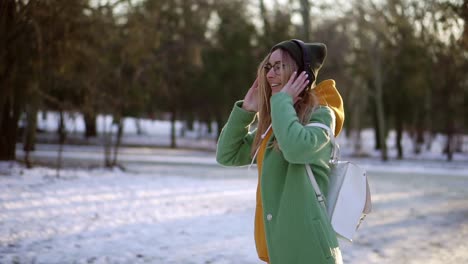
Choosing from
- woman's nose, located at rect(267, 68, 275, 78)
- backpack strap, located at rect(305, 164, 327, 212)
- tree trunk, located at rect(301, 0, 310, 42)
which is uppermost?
tree trunk, located at rect(301, 0, 310, 42)

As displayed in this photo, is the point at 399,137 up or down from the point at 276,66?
down

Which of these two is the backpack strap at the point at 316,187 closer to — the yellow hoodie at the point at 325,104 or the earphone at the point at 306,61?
the yellow hoodie at the point at 325,104

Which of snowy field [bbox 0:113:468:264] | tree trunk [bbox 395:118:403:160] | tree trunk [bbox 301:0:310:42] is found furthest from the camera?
tree trunk [bbox 395:118:403:160]

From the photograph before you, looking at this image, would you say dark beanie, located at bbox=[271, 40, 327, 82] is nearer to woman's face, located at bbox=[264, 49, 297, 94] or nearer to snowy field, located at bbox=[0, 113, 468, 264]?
woman's face, located at bbox=[264, 49, 297, 94]

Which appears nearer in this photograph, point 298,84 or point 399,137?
point 298,84

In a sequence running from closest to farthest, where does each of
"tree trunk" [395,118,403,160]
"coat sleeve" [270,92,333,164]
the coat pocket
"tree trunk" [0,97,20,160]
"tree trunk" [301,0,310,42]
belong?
"coat sleeve" [270,92,333,164] → the coat pocket → "tree trunk" [0,97,20,160] → "tree trunk" [301,0,310,42] → "tree trunk" [395,118,403,160]

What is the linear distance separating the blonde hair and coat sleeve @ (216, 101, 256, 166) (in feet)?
0.31

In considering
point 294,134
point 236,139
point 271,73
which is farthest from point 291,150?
point 236,139

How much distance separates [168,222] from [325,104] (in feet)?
19.2

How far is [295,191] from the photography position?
2289 mm

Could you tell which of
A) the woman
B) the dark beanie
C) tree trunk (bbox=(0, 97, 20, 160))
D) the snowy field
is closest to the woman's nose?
the woman

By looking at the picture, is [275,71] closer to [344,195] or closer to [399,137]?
[344,195]

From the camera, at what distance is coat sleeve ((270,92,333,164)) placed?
7.03 feet

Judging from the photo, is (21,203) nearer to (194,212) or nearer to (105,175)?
(194,212)
